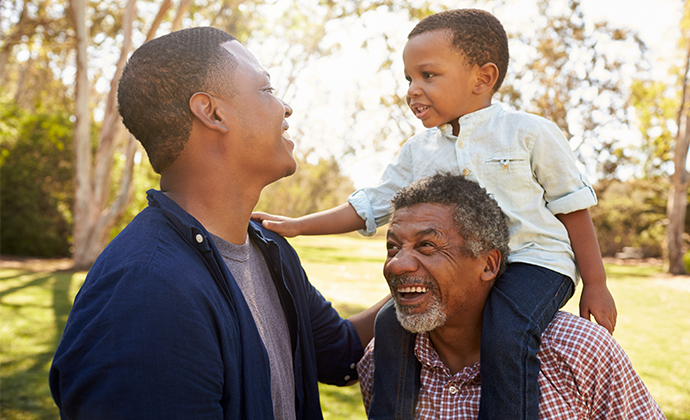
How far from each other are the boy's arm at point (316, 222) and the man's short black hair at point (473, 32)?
1.03 m

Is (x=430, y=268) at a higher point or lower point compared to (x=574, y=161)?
lower

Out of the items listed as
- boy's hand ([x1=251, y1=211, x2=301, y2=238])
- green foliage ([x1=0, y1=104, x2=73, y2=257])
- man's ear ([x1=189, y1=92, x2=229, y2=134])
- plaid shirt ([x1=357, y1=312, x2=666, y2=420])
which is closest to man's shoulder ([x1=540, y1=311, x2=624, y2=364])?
plaid shirt ([x1=357, y1=312, x2=666, y2=420])

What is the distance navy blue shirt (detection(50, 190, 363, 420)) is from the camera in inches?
54.2

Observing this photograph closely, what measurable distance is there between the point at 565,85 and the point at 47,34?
771 inches

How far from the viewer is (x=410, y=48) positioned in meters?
2.69

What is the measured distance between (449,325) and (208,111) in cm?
142

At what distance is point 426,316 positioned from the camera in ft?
7.18

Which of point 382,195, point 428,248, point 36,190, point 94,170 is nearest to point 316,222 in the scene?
point 382,195

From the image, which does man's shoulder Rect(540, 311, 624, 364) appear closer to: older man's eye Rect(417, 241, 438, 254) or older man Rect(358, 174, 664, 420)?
older man Rect(358, 174, 664, 420)

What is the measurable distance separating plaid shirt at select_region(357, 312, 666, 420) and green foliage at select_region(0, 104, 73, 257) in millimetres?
15015

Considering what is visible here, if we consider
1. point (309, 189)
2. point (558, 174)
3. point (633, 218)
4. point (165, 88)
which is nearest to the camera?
point (165, 88)

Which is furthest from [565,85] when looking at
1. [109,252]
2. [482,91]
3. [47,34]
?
[109,252]

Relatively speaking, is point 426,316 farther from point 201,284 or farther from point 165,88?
point 165,88

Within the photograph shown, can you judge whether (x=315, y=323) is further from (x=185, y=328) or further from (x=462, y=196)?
(x=185, y=328)
